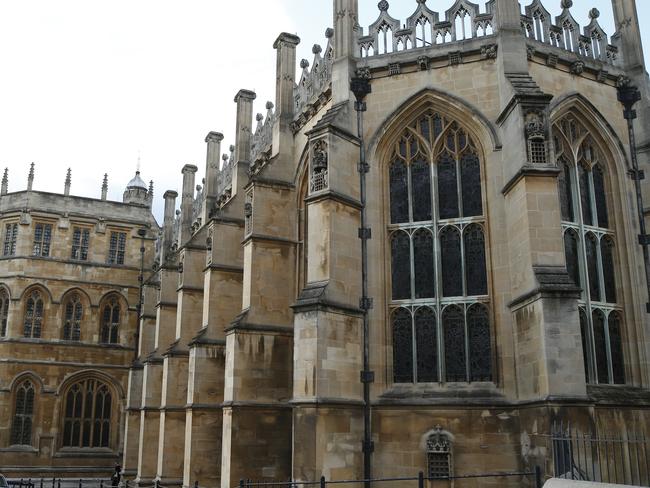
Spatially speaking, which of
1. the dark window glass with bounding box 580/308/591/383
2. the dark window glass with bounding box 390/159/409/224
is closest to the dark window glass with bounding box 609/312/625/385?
the dark window glass with bounding box 580/308/591/383

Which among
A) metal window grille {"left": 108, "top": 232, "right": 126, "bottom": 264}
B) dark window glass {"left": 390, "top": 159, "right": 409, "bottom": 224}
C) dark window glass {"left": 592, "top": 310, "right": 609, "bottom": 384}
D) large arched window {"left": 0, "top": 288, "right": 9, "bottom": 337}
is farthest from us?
metal window grille {"left": 108, "top": 232, "right": 126, "bottom": 264}

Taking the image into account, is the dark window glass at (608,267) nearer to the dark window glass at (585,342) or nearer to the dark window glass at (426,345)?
the dark window glass at (585,342)

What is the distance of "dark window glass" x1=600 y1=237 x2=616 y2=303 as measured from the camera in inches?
591

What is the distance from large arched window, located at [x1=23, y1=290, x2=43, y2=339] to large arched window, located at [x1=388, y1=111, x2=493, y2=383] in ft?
83.3

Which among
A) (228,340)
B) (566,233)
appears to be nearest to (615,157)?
(566,233)

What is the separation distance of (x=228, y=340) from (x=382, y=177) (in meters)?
6.10

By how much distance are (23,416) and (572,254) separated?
28678mm

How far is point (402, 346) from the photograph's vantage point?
49.3 ft

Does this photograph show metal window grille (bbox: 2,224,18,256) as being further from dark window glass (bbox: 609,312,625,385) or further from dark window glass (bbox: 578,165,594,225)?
dark window glass (bbox: 609,312,625,385)

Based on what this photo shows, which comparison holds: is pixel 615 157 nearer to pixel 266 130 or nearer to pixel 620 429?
pixel 620 429

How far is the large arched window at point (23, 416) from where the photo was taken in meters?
32.9

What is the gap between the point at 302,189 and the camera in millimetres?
19469

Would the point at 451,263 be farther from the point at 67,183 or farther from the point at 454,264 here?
the point at 67,183

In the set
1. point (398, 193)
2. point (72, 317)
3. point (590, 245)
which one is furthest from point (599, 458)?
point (72, 317)
